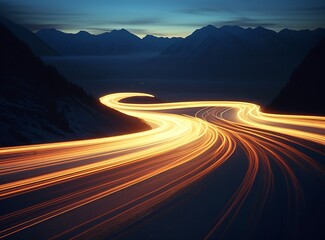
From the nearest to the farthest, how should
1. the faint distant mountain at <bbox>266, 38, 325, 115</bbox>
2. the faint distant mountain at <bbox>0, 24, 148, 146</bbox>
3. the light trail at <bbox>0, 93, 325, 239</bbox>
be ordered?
the light trail at <bbox>0, 93, 325, 239</bbox>
the faint distant mountain at <bbox>0, 24, 148, 146</bbox>
the faint distant mountain at <bbox>266, 38, 325, 115</bbox>

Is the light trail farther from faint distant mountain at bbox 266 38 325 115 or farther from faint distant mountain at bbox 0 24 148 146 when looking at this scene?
faint distant mountain at bbox 266 38 325 115

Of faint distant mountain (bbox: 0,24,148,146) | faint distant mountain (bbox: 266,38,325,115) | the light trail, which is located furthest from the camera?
faint distant mountain (bbox: 266,38,325,115)

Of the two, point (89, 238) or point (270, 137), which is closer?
point (89, 238)

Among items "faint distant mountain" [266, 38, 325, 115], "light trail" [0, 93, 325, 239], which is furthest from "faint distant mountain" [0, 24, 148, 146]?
"faint distant mountain" [266, 38, 325, 115]

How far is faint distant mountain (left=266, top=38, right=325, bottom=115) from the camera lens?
41.6 m

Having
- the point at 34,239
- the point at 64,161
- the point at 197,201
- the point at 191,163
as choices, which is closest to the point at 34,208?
the point at 34,239

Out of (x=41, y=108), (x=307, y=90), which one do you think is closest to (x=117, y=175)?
(x=41, y=108)

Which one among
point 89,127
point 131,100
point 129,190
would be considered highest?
point 129,190

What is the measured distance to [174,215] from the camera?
877 cm

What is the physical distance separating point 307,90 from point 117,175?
3604cm

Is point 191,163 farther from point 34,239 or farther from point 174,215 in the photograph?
point 34,239

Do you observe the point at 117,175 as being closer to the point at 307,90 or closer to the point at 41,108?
the point at 41,108

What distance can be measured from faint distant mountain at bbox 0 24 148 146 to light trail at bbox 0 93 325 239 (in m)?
1.65

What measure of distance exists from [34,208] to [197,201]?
3598 millimetres
